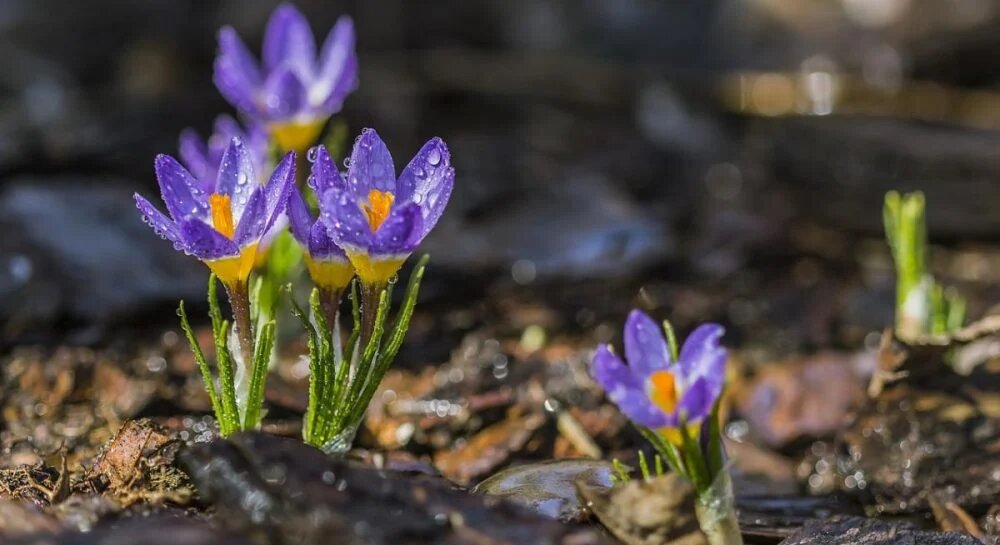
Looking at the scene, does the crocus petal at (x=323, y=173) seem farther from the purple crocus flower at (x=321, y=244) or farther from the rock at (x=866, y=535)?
the rock at (x=866, y=535)

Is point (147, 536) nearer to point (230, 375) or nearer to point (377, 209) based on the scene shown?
point (230, 375)

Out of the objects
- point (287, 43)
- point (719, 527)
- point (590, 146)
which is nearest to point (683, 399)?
point (719, 527)

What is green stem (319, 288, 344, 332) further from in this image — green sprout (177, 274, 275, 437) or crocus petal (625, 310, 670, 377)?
crocus petal (625, 310, 670, 377)

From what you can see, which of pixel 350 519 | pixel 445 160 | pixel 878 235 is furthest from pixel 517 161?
pixel 350 519

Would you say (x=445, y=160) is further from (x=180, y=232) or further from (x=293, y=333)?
(x=293, y=333)

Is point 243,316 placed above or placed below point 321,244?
below

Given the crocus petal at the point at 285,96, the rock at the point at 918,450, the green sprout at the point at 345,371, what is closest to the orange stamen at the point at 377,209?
the green sprout at the point at 345,371
